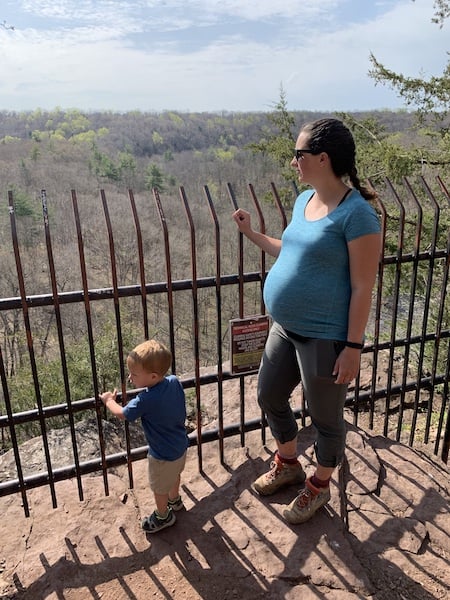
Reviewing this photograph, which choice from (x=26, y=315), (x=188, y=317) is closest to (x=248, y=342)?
(x=26, y=315)

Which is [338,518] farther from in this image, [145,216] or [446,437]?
[145,216]

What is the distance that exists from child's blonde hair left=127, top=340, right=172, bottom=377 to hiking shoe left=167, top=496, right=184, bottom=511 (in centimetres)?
77

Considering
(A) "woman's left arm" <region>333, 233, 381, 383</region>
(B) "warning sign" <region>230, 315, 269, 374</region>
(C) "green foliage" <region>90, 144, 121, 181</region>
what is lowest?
(C) "green foliage" <region>90, 144, 121, 181</region>

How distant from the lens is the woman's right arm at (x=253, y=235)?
241 centimetres

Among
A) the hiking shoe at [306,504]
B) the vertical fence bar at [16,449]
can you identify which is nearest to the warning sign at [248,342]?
the hiking shoe at [306,504]

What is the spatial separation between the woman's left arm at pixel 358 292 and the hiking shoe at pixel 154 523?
113 cm

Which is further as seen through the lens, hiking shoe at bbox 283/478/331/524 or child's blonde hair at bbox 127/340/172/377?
hiking shoe at bbox 283/478/331/524

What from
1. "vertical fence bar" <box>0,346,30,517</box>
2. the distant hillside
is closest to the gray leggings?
"vertical fence bar" <box>0,346,30,517</box>

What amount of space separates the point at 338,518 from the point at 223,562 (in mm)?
614

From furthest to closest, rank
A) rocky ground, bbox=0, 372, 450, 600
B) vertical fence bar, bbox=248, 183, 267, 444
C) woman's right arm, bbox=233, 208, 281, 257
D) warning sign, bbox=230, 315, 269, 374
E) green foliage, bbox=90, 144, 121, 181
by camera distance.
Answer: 1. green foliage, bbox=90, 144, 121, 181
2. warning sign, bbox=230, 315, 269, 374
3. vertical fence bar, bbox=248, 183, 267, 444
4. woman's right arm, bbox=233, 208, 281, 257
5. rocky ground, bbox=0, 372, 450, 600

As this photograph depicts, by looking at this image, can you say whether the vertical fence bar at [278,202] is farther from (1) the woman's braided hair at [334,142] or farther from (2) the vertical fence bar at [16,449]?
(2) the vertical fence bar at [16,449]

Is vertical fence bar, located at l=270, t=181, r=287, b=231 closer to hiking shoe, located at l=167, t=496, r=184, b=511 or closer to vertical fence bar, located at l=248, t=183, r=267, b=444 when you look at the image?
vertical fence bar, located at l=248, t=183, r=267, b=444

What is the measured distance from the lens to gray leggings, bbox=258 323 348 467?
6.62 feet

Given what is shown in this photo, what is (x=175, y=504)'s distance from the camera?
251cm
